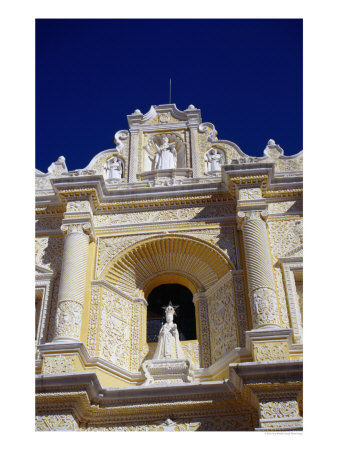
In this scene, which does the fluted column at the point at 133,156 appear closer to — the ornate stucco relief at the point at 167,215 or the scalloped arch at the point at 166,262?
the ornate stucco relief at the point at 167,215

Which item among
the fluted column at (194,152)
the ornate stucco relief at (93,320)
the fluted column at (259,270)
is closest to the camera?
the fluted column at (259,270)

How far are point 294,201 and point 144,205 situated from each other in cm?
280

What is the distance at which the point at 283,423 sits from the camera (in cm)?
709

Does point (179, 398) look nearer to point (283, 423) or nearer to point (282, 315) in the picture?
point (283, 423)

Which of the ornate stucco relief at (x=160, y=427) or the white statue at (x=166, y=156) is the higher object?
the white statue at (x=166, y=156)

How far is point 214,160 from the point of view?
11.4 metres

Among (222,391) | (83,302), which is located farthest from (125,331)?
→ (222,391)

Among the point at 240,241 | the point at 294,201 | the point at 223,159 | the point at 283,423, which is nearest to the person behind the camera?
the point at 283,423

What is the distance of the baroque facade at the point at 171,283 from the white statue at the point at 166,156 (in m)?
0.03

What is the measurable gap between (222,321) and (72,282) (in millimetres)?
2521

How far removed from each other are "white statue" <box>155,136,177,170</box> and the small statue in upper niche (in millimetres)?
694

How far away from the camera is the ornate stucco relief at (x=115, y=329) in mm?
8812

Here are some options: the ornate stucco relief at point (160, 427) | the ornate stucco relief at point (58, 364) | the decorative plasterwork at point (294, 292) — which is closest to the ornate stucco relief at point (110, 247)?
the ornate stucco relief at point (58, 364)

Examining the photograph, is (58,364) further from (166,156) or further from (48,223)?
(166,156)
